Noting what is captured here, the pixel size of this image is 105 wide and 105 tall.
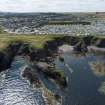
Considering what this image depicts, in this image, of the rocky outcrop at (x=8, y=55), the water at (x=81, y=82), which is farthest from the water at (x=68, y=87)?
the rocky outcrop at (x=8, y=55)

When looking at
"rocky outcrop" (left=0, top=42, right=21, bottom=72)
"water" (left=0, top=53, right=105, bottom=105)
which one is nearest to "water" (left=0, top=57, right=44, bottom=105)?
"water" (left=0, top=53, right=105, bottom=105)

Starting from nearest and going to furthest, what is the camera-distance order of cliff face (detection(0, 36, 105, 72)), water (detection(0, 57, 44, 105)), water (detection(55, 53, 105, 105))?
water (detection(0, 57, 44, 105)), water (detection(55, 53, 105, 105)), cliff face (detection(0, 36, 105, 72))

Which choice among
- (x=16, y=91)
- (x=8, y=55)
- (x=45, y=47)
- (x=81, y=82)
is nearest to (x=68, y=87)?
(x=81, y=82)

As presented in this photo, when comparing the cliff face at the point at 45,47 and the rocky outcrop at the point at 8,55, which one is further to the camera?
the cliff face at the point at 45,47

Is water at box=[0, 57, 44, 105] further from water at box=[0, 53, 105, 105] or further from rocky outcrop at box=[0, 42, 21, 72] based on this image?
rocky outcrop at box=[0, 42, 21, 72]

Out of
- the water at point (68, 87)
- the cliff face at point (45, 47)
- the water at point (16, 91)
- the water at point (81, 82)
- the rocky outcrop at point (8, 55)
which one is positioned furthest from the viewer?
the cliff face at point (45, 47)

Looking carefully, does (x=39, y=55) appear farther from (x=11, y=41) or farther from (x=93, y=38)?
(x=93, y=38)

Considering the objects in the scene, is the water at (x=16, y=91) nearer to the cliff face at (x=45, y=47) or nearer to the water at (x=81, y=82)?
the water at (x=81, y=82)

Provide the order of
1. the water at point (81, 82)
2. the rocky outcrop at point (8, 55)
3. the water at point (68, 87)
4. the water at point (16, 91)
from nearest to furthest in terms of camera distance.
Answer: the water at point (16, 91), the water at point (68, 87), the water at point (81, 82), the rocky outcrop at point (8, 55)

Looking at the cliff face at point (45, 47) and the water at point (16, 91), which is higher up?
the water at point (16, 91)

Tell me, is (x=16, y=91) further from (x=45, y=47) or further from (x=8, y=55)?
(x=45, y=47)
